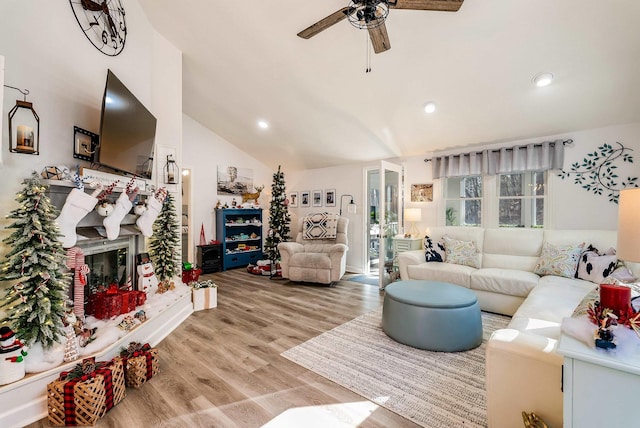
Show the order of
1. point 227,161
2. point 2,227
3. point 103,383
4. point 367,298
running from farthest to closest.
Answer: point 227,161 → point 367,298 → point 2,227 → point 103,383

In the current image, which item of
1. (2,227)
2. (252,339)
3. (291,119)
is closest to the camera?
(2,227)

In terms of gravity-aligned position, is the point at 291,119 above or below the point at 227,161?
above

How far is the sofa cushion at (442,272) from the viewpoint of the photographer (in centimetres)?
340

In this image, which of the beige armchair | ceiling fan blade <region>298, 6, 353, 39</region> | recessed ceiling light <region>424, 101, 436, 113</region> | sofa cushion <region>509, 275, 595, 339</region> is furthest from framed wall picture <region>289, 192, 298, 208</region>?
sofa cushion <region>509, 275, 595, 339</region>

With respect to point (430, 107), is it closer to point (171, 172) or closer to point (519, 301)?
point (519, 301)

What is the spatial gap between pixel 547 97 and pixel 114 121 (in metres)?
4.38

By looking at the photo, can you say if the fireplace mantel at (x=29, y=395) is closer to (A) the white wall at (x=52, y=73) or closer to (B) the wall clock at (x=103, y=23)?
(A) the white wall at (x=52, y=73)

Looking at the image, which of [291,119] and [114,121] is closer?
[114,121]

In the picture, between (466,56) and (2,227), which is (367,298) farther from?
(2,227)

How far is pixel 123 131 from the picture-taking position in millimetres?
2496

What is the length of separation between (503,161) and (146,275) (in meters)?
4.69

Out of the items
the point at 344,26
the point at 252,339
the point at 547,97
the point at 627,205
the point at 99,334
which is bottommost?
the point at 252,339

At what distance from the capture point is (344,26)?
2818 millimetres

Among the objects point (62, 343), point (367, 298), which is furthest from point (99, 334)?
point (367, 298)
